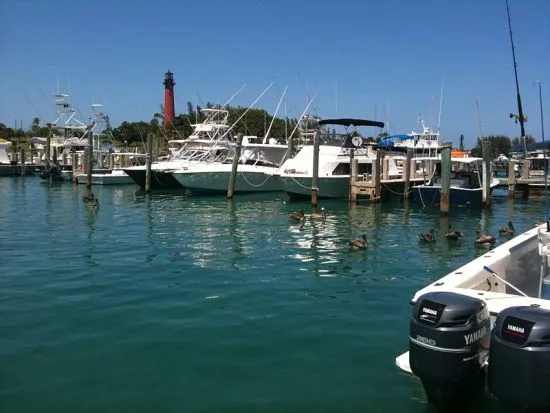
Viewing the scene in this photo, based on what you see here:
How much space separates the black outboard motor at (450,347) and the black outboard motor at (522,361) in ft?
0.82

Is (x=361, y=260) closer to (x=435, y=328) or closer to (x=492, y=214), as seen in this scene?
(x=435, y=328)

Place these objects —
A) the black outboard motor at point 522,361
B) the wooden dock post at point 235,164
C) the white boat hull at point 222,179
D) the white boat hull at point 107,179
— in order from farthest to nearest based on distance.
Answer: the white boat hull at point 107,179 < the white boat hull at point 222,179 < the wooden dock post at point 235,164 < the black outboard motor at point 522,361

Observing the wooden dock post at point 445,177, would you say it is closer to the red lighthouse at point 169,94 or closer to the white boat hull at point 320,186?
the white boat hull at point 320,186

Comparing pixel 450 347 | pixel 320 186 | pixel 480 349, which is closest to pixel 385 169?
pixel 320 186

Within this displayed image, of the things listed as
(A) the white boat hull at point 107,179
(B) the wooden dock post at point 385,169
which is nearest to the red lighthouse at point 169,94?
(A) the white boat hull at point 107,179

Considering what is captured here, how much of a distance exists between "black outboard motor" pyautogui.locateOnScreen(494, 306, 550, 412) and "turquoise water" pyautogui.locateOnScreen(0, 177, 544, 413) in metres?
1.26

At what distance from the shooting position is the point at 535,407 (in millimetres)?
4781

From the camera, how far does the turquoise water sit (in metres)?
6.50

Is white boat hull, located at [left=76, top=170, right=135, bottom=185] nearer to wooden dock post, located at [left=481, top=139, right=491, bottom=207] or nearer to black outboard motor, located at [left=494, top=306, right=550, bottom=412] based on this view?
wooden dock post, located at [left=481, top=139, right=491, bottom=207]

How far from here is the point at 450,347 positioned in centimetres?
518

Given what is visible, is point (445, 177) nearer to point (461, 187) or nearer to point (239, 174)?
point (461, 187)

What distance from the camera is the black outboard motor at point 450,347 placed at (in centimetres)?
519

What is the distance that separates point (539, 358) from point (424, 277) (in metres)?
8.24

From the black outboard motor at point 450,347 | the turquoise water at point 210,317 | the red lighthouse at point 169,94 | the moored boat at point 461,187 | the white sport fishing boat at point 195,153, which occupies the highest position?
the red lighthouse at point 169,94
